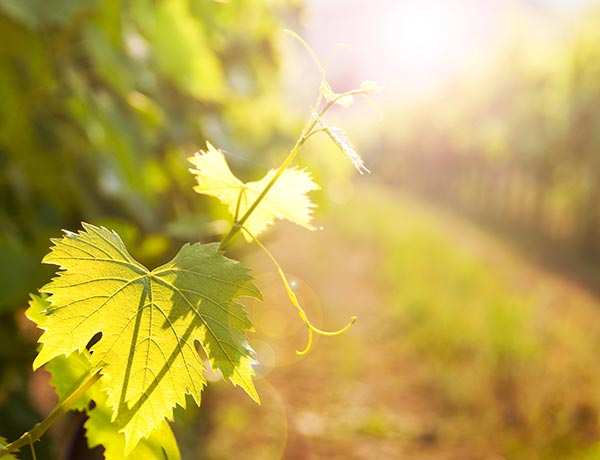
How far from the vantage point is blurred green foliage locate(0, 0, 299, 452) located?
1410 mm

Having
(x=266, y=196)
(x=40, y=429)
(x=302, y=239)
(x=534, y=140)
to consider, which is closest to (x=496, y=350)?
(x=266, y=196)

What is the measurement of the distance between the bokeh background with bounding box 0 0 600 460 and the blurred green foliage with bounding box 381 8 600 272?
99mm

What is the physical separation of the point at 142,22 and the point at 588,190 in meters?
18.0

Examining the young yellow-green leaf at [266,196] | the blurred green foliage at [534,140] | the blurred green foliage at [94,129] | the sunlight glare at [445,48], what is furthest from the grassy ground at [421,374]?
the sunlight glare at [445,48]

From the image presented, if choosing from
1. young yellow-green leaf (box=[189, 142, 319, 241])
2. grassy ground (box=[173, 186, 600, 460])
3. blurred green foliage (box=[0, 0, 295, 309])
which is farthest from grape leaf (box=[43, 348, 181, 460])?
grassy ground (box=[173, 186, 600, 460])

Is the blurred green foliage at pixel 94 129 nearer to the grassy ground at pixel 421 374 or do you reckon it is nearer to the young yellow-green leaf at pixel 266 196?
the young yellow-green leaf at pixel 266 196

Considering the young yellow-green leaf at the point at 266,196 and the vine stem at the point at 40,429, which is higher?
the young yellow-green leaf at the point at 266,196

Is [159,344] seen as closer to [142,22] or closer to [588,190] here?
[142,22]

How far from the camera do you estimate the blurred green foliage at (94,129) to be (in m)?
1.41

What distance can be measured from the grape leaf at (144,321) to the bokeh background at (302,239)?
15cm

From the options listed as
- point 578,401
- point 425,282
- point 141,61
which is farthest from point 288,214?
point 425,282

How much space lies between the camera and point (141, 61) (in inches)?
72.2

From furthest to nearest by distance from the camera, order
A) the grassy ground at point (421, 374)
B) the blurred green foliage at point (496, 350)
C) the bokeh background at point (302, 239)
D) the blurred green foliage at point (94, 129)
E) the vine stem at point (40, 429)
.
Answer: the blurred green foliage at point (496, 350), the grassy ground at point (421, 374), the bokeh background at point (302, 239), the blurred green foliage at point (94, 129), the vine stem at point (40, 429)

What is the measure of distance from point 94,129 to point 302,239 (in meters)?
15.0
